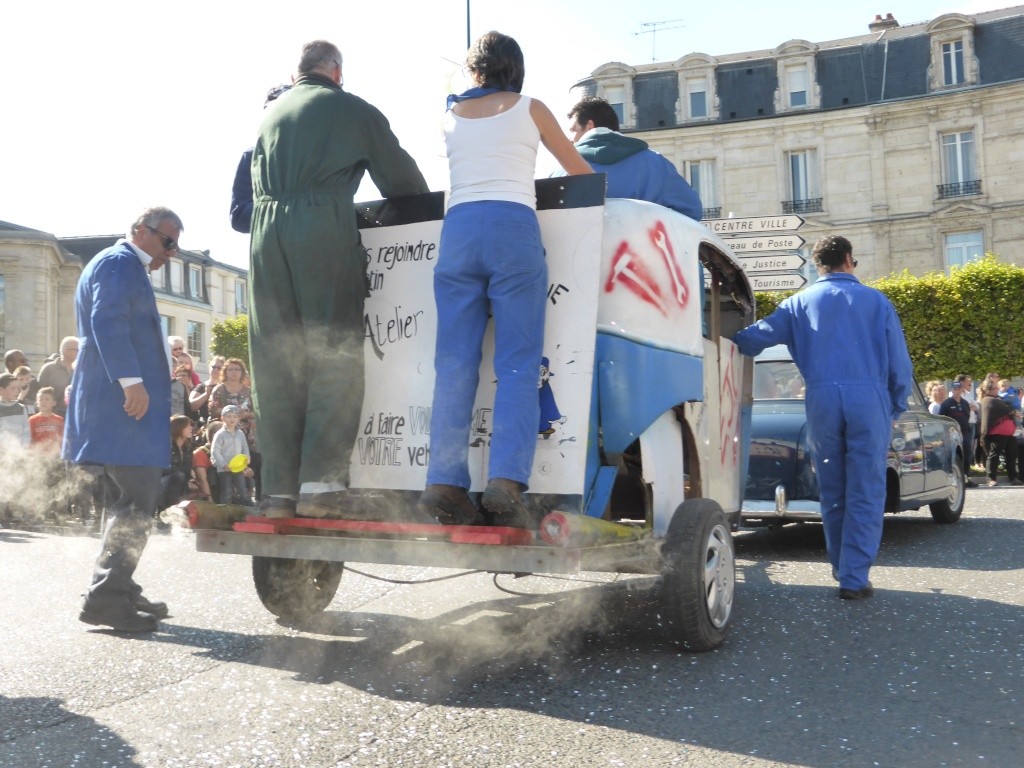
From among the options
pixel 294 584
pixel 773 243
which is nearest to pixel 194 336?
pixel 773 243

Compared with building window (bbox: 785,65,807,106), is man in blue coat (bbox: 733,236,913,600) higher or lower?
lower

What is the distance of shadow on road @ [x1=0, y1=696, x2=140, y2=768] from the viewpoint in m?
3.17

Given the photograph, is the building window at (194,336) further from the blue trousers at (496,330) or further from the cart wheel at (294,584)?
the blue trousers at (496,330)

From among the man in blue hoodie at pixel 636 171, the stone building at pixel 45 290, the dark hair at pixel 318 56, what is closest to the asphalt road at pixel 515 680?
the man in blue hoodie at pixel 636 171

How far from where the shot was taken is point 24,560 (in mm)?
7945

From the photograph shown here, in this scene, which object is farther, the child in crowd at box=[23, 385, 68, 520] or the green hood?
the child in crowd at box=[23, 385, 68, 520]

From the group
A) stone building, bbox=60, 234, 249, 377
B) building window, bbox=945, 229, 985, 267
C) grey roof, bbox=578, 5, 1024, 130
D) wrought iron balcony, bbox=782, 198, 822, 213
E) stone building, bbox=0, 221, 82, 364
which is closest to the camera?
building window, bbox=945, 229, 985, 267

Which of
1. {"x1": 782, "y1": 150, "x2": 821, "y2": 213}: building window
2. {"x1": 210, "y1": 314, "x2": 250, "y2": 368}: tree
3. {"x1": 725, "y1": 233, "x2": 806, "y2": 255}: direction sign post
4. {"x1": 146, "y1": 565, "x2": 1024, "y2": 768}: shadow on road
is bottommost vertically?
{"x1": 146, "y1": 565, "x2": 1024, "y2": 768}: shadow on road

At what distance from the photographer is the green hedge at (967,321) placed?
2930 cm

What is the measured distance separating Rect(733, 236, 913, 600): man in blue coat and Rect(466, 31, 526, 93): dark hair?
2.32 m

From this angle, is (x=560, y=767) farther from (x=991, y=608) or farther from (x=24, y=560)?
(x=24, y=560)

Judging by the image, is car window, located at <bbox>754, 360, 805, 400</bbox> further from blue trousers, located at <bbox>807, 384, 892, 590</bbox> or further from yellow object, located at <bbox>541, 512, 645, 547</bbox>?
yellow object, located at <bbox>541, 512, 645, 547</bbox>

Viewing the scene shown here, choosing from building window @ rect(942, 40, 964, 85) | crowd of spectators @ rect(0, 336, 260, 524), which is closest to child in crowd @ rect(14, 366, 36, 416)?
crowd of spectators @ rect(0, 336, 260, 524)

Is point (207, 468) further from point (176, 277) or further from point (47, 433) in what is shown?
point (176, 277)
